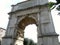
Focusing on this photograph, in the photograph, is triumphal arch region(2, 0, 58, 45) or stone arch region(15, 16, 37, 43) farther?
stone arch region(15, 16, 37, 43)

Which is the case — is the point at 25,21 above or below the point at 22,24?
above

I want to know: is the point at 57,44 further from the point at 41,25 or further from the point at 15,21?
the point at 15,21

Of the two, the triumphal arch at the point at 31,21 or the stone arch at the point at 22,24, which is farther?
the stone arch at the point at 22,24

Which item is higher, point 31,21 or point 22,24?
point 31,21

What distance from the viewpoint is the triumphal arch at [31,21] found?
11.3m

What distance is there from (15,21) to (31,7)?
2.78 meters

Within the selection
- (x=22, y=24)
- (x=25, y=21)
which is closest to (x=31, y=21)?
(x=25, y=21)

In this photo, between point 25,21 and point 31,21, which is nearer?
Result: point 25,21

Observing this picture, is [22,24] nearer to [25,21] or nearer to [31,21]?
[25,21]

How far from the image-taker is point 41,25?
12.3 metres

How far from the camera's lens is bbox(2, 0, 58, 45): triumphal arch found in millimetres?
11344

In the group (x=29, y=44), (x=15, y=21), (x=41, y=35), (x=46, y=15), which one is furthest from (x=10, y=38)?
(x=29, y=44)

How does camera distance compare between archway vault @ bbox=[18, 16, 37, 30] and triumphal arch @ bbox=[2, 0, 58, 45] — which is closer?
triumphal arch @ bbox=[2, 0, 58, 45]

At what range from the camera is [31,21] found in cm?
1498
